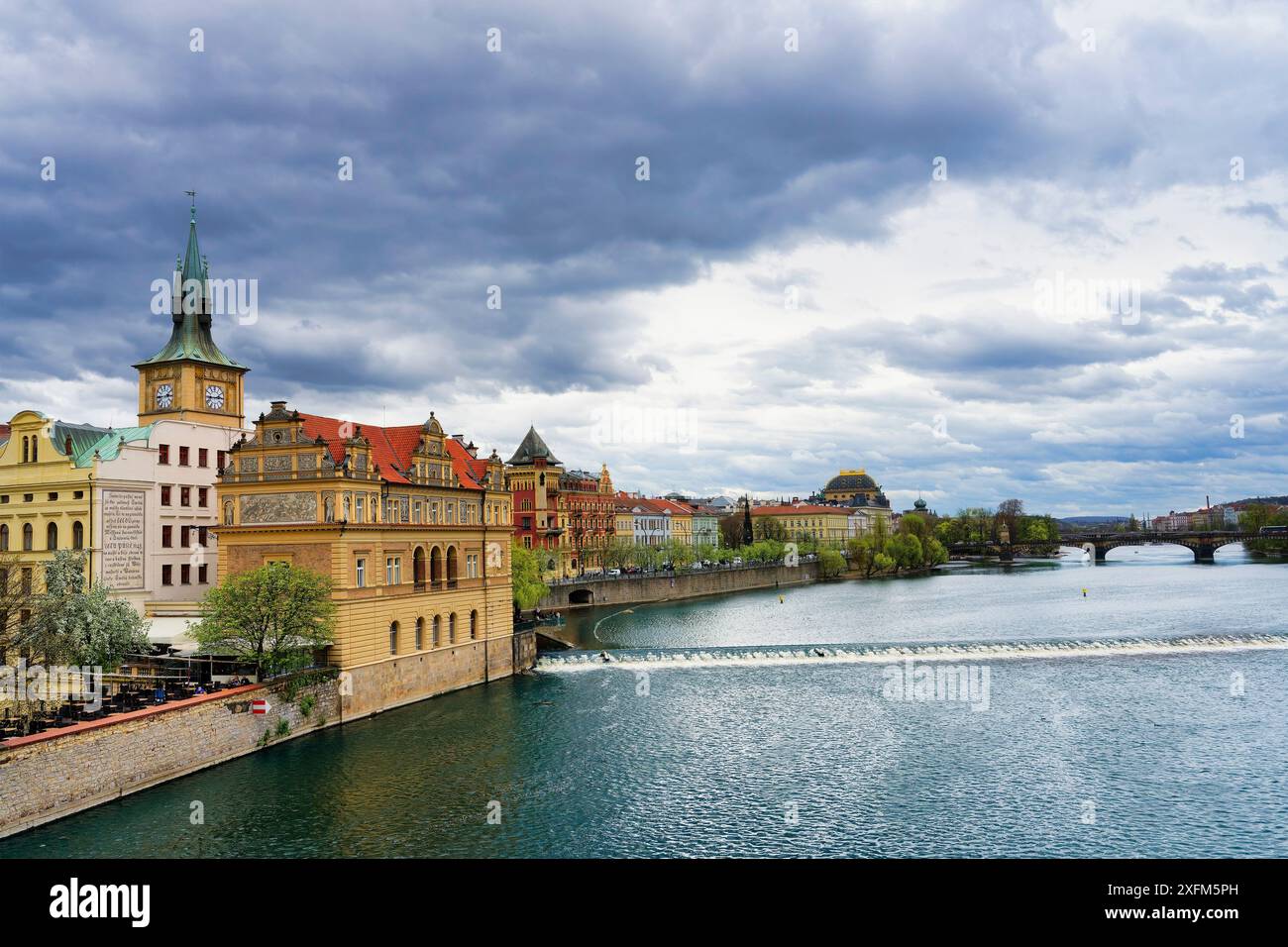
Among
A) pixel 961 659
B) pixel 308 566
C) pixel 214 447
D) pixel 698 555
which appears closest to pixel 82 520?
pixel 214 447

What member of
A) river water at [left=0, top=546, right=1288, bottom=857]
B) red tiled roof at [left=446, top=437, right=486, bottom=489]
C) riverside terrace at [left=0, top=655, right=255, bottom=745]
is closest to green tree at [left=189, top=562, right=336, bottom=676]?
riverside terrace at [left=0, top=655, right=255, bottom=745]

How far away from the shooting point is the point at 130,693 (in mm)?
34500

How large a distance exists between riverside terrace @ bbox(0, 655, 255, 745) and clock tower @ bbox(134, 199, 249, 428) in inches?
814

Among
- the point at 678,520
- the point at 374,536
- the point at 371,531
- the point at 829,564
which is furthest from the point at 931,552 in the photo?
the point at 371,531

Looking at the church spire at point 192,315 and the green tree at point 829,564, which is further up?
the church spire at point 192,315

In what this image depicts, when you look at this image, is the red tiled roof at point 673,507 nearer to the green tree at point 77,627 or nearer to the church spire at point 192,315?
the church spire at point 192,315

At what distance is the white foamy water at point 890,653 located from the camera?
60219 millimetres

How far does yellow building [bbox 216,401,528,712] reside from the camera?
43.2 m

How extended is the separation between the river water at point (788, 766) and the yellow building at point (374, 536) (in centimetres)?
253

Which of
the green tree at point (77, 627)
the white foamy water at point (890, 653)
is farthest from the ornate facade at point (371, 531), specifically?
the white foamy water at point (890, 653)

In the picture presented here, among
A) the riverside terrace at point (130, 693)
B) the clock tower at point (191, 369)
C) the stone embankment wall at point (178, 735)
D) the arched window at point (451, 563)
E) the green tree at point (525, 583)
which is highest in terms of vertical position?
the clock tower at point (191, 369)

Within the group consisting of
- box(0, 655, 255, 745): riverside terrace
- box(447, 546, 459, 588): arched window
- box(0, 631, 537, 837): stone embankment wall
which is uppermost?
box(447, 546, 459, 588): arched window

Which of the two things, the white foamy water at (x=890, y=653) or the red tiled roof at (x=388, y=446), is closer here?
the red tiled roof at (x=388, y=446)

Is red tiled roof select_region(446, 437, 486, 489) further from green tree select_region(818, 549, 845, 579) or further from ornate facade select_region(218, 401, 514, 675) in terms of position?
green tree select_region(818, 549, 845, 579)
